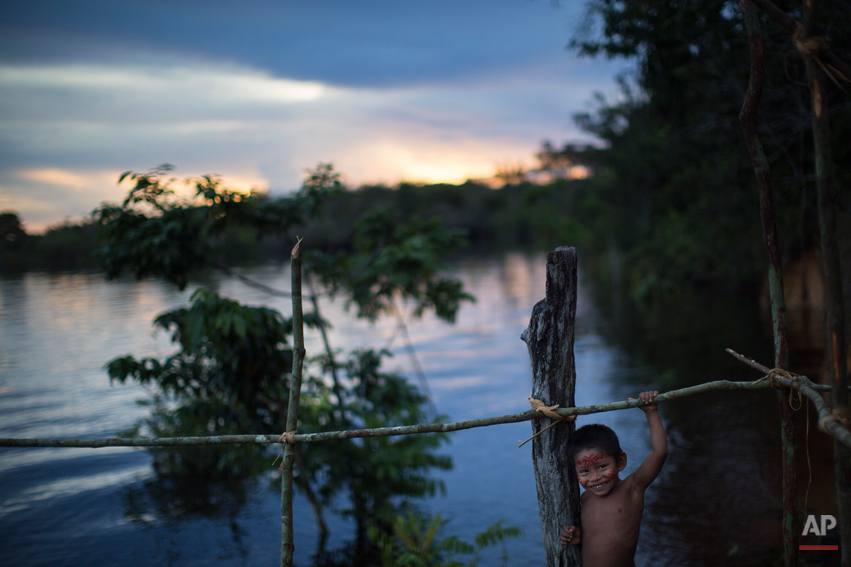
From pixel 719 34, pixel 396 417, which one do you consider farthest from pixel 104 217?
pixel 719 34

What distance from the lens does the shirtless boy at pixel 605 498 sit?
2.48 meters

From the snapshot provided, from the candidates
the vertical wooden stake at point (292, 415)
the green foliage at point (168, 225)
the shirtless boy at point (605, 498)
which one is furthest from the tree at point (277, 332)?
the shirtless boy at point (605, 498)

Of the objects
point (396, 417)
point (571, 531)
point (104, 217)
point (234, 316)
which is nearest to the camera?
point (571, 531)

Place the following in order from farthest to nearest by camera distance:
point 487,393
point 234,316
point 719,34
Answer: point 487,393, point 719,34, point 234,316

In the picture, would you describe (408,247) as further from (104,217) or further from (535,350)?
Answer: (535,350)

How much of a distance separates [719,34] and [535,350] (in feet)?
17.1

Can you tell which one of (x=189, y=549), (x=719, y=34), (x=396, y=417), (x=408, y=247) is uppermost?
(x=719, y=34)

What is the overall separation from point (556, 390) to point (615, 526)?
1.95ft

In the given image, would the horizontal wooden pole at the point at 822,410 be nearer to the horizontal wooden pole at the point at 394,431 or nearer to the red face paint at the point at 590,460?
the horizontal wooden pole at the point at 394,431

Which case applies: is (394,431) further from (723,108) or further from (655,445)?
(723,108)

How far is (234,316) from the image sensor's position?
4.36 meters

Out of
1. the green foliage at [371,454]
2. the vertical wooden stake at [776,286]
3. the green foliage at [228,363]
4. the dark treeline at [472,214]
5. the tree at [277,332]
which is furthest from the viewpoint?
the dark treeline at [472,214]

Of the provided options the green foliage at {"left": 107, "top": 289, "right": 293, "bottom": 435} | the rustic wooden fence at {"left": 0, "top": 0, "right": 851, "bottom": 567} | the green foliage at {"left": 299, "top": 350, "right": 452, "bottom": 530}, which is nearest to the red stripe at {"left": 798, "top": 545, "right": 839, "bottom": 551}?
the rustic wooden fence at {"left": 0, "top": 0, "right": 851, "bottom": 567}

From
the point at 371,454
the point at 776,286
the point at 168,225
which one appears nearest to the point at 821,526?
the point at 776,286
